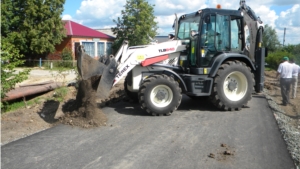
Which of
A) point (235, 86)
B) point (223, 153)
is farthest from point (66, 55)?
point (223, 153)

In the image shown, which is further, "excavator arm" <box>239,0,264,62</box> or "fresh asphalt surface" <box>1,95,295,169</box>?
"excavator arm" <box>239,0,264,62</box>

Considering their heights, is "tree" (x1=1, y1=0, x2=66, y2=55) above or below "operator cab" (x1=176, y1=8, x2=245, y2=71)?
above

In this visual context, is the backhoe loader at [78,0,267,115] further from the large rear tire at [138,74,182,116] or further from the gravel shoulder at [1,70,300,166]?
the gravel shoulder at [1,70,300,166]

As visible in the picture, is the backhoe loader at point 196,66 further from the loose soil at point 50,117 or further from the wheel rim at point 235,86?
the loose soil at point 50,117

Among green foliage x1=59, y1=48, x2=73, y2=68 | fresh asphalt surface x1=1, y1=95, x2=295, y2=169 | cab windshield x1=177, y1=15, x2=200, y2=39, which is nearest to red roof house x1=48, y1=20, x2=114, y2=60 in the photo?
green foliage x1=59, y1=48, x2=73, y2=68

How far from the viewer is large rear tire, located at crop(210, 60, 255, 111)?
28.2 feet

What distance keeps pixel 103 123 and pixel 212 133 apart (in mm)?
2550

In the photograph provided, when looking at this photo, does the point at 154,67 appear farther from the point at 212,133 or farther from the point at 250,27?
the point at 250,27

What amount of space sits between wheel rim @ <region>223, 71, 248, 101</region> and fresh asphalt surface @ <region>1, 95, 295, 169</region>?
2.88ft

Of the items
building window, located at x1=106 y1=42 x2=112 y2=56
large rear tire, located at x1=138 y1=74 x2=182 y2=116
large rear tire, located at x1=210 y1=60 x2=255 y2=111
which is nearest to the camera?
large rear tire, located at x1=138 y1=74 x2=182 y2=116

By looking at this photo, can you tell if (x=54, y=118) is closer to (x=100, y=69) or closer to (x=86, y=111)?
(x=86, y=111)

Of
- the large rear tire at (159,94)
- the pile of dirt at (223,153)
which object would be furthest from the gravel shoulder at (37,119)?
the large rear tire at (159,94)

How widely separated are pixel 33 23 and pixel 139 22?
995cm

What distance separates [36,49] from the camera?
90.8 feet
